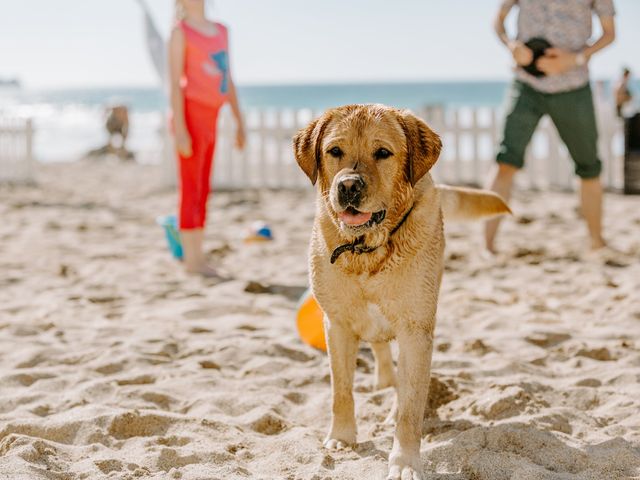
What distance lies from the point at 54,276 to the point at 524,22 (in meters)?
3.88

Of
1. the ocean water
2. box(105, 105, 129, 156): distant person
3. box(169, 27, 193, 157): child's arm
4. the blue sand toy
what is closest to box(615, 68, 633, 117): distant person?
the blue sand toy

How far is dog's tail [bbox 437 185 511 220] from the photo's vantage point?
3207mm

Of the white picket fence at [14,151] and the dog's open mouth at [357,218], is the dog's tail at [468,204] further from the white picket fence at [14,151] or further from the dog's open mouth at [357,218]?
the white picket fence at [14,151]

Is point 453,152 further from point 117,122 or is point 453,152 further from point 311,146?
point 117,122

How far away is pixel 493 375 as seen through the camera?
3414 mm

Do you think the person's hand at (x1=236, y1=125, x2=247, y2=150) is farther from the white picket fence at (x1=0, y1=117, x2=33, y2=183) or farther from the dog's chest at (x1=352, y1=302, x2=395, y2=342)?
the white picket fence at (x1=0, y1=117, x2=33, y2=183)

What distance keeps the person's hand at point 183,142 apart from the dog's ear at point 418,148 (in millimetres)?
Answer: 2860

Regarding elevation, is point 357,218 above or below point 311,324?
above

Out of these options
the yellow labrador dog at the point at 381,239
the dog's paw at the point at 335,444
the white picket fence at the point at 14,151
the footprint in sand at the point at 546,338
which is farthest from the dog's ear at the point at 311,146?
the white picket fence at the point at 14,151

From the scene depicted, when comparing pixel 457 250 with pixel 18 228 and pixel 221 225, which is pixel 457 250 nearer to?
pixel 221 225

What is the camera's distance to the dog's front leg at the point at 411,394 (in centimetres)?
245

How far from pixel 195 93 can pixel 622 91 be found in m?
10.1

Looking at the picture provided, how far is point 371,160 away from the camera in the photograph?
2.43 m

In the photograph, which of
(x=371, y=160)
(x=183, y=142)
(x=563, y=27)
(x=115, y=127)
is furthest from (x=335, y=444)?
(x=115, y=127)
